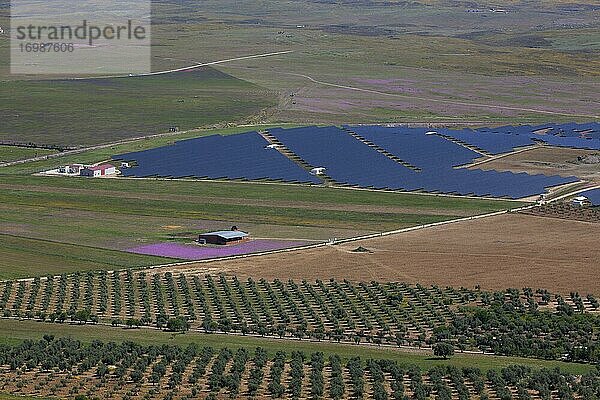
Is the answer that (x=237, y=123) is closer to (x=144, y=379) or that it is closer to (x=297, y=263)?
(x=297, y=263)

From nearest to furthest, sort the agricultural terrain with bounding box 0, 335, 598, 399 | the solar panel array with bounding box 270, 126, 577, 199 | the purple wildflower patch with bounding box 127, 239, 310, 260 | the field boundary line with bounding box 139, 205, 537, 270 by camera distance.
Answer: the agricultural terrain with bounding box 0, 335, 598, 399 < the field boundary line with bounding box 139, 205, 537, 270 < the purple wildflower patch with bounding box 127, 239, 310, 260 < the solar panel array with bounding box 270, 126, 577, 199

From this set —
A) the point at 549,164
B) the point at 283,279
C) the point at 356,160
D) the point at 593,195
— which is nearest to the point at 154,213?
the point at 283,279

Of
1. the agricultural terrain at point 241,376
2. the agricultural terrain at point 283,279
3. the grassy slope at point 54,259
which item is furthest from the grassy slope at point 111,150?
the agricultural terrain at point 241,376

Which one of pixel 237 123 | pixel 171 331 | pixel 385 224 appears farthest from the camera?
pixel 237 123

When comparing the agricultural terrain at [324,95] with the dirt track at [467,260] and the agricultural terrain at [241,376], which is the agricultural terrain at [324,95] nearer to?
the dirt track at [467,260]

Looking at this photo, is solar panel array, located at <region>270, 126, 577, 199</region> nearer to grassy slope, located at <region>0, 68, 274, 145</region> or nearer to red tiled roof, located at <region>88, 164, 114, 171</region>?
red tiled roof, located at <region>88, 164, 114, 171</region>

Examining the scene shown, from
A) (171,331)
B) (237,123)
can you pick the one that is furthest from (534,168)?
(171,331)

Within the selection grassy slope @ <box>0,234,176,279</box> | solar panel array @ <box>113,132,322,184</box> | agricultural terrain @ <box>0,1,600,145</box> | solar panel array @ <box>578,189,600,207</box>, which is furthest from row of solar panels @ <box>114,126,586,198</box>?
grassy slope @ <box>0,234,176,279</box>
